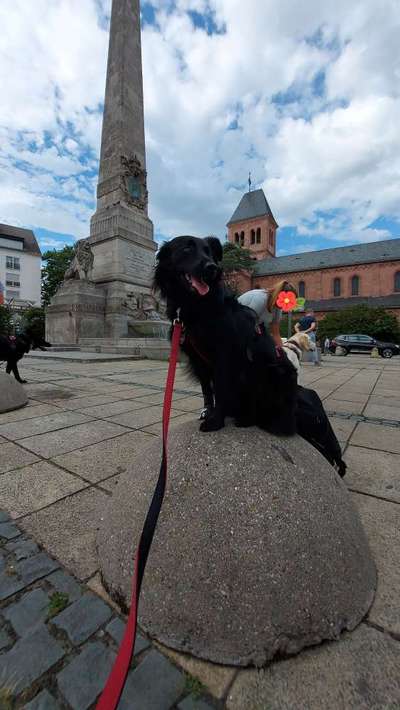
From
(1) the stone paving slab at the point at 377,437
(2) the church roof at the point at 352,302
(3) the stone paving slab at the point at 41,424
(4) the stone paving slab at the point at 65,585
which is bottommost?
(1) the stone paving slab at the point at 377,437

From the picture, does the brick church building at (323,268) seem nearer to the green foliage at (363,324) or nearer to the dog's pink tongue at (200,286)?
the green foliage at (363,324)

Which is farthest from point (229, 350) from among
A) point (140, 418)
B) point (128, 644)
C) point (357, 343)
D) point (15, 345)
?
point (357, 343)

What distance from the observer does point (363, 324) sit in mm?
37719

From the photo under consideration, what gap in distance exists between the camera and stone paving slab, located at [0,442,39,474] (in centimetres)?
262

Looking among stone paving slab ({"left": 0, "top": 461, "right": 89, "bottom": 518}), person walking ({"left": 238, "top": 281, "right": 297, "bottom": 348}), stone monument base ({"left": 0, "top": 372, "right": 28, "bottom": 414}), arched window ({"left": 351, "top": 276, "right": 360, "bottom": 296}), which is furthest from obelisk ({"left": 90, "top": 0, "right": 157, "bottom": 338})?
arched window ({"left": 351, "top": 276, "right": 360, "bottom": 296})

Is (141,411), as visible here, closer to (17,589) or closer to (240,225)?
(17,589)

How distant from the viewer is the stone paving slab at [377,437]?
3.24 meters

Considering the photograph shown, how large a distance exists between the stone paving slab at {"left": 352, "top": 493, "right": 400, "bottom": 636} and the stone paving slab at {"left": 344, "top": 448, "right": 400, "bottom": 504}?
0.15 metres

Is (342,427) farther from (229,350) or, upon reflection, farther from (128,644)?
(128,644)

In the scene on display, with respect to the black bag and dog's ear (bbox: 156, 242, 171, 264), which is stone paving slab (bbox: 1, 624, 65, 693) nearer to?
the black bag

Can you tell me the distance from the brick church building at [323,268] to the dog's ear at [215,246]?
44.2 m

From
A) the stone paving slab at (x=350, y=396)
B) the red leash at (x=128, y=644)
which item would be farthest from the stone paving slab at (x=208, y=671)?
the stone paving slab at (x=350, y=396)

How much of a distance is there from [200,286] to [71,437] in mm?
2503

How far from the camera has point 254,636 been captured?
1.07 meters
